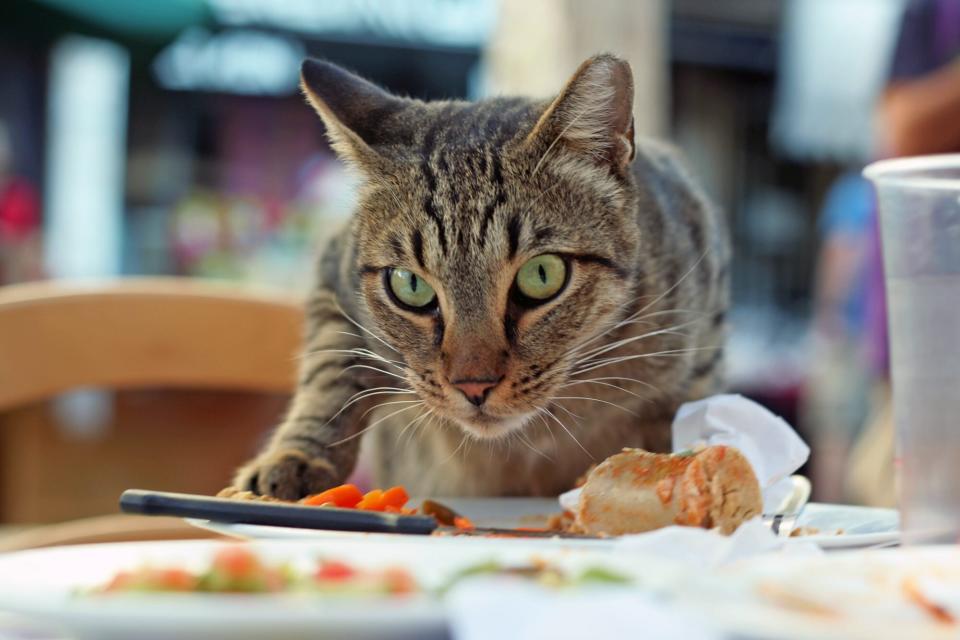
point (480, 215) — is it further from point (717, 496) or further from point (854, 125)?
point (854, 125)

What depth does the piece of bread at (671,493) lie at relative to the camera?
0.90 m

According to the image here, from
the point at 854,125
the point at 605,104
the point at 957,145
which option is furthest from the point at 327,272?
the point at 854,125

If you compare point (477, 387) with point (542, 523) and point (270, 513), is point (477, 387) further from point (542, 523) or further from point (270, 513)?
point (270, 513)

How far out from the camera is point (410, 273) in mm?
1321

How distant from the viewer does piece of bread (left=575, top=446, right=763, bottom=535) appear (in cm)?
90

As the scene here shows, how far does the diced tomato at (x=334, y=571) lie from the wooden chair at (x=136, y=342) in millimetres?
1079

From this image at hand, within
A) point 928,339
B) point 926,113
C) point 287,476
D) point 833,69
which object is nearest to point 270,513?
point 287,476

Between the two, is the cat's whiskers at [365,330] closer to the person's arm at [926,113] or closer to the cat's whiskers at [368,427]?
the cat's whiskers at [368,427]

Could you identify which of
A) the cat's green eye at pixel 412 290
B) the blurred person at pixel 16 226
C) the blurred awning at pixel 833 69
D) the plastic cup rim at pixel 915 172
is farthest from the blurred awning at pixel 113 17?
the plastic cup rim at pixel 915 172

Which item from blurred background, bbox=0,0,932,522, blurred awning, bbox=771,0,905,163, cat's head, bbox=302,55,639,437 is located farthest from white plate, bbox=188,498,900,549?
blurred awning, bbox=771,0,905,163

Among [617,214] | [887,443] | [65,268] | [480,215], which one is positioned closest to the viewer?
[480,215]

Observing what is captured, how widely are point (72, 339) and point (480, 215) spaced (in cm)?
101

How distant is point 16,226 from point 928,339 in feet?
15.1

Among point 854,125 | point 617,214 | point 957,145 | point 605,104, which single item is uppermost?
point 854,125
